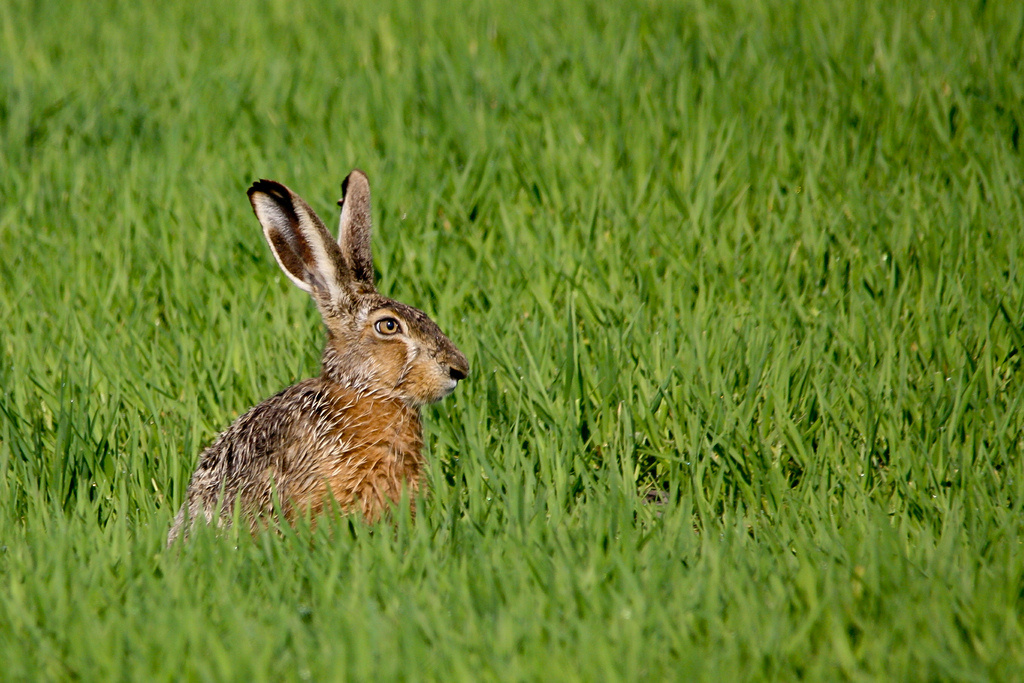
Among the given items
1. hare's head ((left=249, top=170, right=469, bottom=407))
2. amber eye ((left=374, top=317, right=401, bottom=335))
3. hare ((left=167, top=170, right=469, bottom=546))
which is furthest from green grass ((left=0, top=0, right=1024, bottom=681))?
amber eye ((left=374, top=317, right=401, bottom=335))

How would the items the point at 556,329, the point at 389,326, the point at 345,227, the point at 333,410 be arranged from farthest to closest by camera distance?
the point at 556,329 → the point at 345,227 → the point at 389,326 → the point at 333,410

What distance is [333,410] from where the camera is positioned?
3887mm

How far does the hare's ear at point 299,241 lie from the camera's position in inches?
156

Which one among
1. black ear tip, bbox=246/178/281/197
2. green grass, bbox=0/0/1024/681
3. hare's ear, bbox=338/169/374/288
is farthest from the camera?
hare's ear, bbox=338/169/374/288

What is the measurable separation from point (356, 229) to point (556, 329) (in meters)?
1.00

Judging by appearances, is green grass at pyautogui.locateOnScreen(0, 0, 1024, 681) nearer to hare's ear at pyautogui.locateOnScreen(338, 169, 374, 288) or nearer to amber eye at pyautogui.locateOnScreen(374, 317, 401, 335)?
amber eye at pyautogui.locateOnScreen(374, 317, 401, 335)

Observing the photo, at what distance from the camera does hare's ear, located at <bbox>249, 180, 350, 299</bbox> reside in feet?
13.0

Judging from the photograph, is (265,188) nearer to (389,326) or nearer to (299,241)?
(299,241)

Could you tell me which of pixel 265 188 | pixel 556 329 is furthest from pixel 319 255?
pixel 556 329

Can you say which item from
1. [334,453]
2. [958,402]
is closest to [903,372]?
[958,402]

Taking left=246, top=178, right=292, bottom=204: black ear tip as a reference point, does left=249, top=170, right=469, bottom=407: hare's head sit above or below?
below

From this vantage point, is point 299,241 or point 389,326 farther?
point 299,241

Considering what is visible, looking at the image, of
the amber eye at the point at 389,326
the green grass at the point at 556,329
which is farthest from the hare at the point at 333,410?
the green grass at the point at 556,329

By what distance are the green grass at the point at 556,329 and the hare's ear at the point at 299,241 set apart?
2.10 ft
